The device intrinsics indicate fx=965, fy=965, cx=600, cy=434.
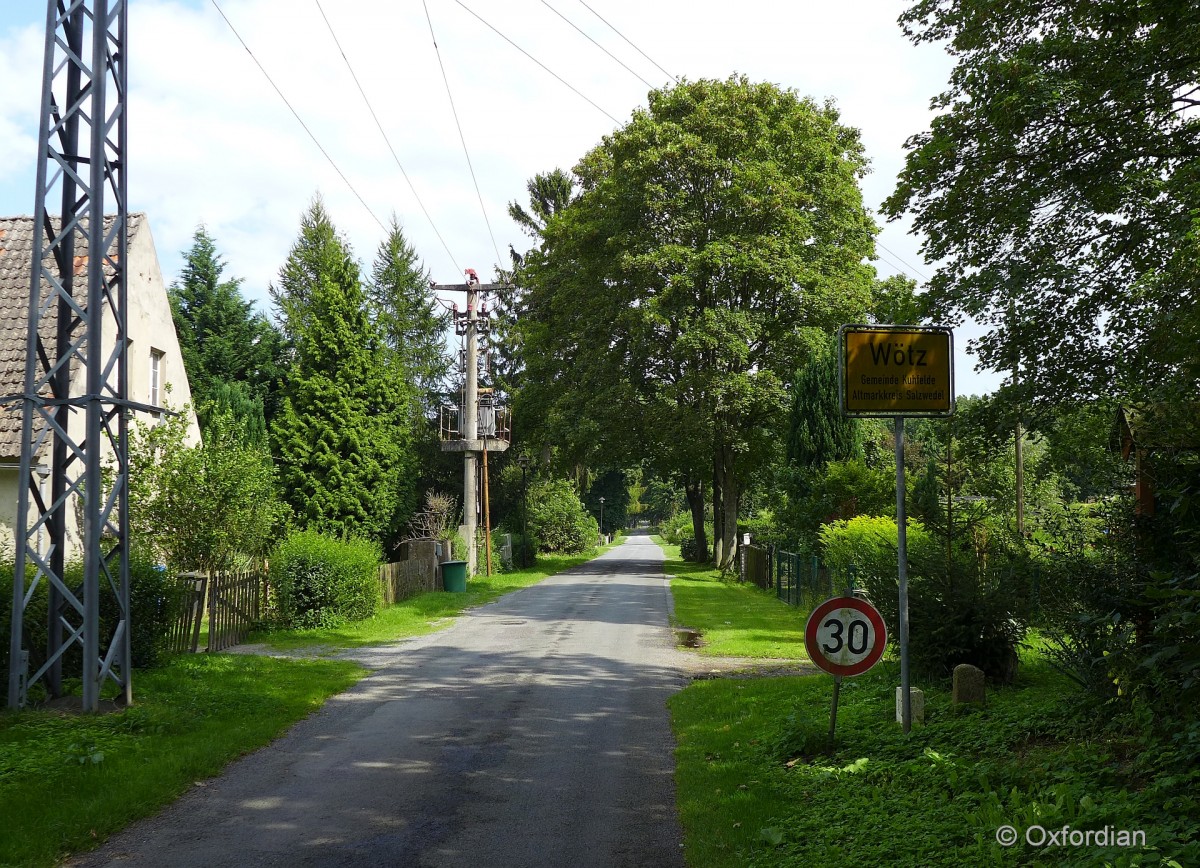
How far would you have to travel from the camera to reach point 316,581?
1912 centimetres

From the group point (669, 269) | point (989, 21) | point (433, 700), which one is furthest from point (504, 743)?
point (669, 269)

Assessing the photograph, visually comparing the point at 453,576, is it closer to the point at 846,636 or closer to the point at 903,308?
the point at 903,308

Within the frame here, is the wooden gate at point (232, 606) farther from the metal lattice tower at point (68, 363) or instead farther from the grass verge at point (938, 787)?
the grass verge at point (938, 787)

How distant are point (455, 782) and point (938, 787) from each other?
12.2 feet

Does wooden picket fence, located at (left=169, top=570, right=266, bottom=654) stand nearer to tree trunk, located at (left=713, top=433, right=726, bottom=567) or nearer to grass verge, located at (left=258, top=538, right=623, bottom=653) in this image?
grass verge, located at (left=258, top=538, right=623, bottom=653)

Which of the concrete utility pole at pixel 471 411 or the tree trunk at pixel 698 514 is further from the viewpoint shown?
the tree trunk at pixel 698 514

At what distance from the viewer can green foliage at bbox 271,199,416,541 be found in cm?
3303

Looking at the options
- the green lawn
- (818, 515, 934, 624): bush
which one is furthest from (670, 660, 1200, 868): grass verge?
(818, 515, 934, 624): bush

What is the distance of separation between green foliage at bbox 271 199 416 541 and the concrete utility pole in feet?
8.37

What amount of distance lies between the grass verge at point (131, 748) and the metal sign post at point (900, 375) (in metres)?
6.11

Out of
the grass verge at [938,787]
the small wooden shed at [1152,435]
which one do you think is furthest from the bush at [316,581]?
the small wooden shed at [1152,435]

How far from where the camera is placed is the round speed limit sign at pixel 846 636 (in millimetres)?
7973

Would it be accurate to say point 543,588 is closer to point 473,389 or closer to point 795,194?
point 473,389

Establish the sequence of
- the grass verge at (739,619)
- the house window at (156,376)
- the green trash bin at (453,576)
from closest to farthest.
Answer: the grass verge at (739,619) < the house window at (156,376) < the green trash bin at (453,576)
